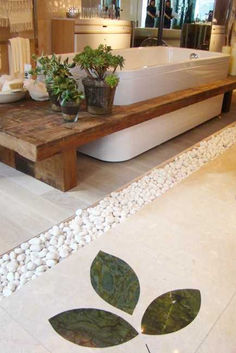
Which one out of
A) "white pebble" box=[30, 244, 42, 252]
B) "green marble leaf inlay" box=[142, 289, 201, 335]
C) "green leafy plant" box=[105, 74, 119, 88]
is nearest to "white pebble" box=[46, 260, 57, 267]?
"white pebble" box=[30, 244, 42, 252]

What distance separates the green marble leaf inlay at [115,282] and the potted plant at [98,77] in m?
1.06

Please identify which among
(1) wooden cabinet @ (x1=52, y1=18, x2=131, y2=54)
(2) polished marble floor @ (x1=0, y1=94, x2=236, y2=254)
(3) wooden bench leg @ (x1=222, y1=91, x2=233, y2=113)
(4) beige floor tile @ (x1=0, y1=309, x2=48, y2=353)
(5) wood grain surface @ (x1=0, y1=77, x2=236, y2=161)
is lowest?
(4) beige floor tile @ (x1=0, y1=309, x2=48, y2=353)

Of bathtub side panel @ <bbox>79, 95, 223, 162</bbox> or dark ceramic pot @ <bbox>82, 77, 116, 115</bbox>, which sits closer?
A: dark ceramic pot @ <bbox>82, 77, 116, 115</bbox>

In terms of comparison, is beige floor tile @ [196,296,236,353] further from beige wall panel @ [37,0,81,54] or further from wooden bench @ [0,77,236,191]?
beige wall panel @ [37,0,81,54]

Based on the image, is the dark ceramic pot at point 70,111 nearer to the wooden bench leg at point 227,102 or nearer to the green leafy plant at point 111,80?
the green leafy plant at point 111,80

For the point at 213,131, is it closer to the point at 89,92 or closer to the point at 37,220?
the point at 89,92

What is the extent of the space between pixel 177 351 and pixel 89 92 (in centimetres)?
163

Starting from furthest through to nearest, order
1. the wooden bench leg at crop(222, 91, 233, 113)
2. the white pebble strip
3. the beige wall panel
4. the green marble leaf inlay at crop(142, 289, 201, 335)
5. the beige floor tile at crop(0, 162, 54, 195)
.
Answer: the beige wall panel, the wooden bench leg at crop(222, 91, 233, 113), the beige floor tile at crop(0, 162, 54, 195), the white pebble strip, the green marble leaf inlay at crop(142, 289, 201, 335)

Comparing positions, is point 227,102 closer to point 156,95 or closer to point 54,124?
point 156,95

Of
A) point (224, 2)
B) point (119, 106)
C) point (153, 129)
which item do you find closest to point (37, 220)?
point (119, 106)

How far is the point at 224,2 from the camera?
6355mm

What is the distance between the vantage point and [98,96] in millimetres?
2240

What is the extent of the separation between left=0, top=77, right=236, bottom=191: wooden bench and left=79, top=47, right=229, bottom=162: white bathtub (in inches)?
5.0

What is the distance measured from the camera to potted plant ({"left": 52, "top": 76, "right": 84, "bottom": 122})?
2.05 metres
